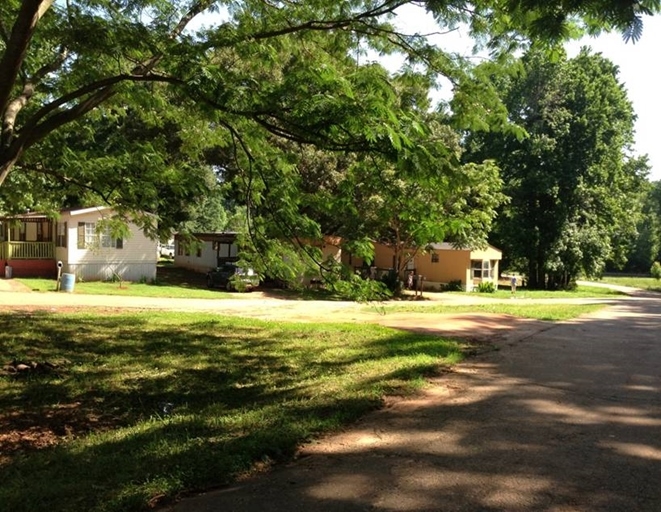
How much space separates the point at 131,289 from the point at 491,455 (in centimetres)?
2171

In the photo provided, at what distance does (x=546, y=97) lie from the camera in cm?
3912

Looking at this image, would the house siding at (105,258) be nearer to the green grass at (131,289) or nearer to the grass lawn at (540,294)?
the green grass at (131,289)

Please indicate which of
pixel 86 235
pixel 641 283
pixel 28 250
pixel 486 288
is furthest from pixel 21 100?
pixel 641 283

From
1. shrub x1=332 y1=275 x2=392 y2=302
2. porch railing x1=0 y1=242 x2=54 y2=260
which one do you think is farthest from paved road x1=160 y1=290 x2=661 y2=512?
porch railing x1=0 y1=242 x2=54 y2=260

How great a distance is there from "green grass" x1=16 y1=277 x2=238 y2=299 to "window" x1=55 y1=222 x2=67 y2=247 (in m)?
2.20

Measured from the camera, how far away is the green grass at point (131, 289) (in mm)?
22375

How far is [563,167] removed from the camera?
38562 mm

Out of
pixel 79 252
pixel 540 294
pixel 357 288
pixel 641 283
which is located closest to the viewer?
pixel 357 288

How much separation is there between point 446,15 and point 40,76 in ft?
22.6

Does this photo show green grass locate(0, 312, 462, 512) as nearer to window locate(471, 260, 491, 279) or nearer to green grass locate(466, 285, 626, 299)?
green grass locate(466, 285, 626, 299)

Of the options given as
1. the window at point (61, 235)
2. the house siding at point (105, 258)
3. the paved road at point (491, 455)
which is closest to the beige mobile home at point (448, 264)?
the house siding at point (105, 258)

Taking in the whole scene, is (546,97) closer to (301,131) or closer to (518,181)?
(518,181)

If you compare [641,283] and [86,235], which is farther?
[641,283]

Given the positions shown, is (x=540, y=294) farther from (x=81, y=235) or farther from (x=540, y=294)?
(x=81, y=235)
